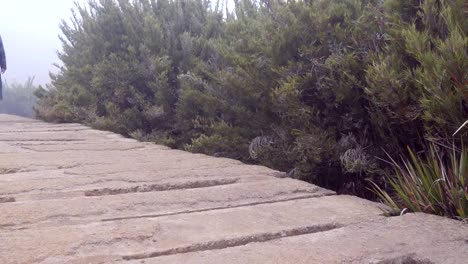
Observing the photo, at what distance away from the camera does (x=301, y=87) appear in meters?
4.58

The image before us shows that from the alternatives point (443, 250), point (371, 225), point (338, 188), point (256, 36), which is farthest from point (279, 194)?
point (256, 36)

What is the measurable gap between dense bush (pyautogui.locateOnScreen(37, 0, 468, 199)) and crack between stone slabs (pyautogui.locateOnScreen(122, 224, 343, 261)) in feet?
3.85

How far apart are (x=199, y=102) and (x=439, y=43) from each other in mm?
3026

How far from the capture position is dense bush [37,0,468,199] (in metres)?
3.55

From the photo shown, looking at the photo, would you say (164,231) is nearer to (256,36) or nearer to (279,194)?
(279,194)

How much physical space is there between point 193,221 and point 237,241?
0.33 metres

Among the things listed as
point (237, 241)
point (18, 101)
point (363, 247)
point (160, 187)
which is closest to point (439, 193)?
point (363, 247)

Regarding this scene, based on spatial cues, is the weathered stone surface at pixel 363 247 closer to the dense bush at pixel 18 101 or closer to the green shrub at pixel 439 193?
the green shrub at pixel 439 193

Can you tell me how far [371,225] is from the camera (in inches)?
99.3

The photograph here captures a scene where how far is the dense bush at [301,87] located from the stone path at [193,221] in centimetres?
77

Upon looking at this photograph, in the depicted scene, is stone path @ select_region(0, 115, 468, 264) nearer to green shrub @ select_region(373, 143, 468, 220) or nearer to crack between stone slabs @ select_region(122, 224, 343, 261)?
crack between stone slabs @ select_region(122, 224, 343, 261)

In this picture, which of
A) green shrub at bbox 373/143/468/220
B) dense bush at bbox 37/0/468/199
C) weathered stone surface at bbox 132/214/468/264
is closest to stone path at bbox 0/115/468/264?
weathered stone surface at bbox 132/214/468/264

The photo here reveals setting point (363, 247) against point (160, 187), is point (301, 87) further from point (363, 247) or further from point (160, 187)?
point (363, 247)

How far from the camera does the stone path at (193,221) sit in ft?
6.98
